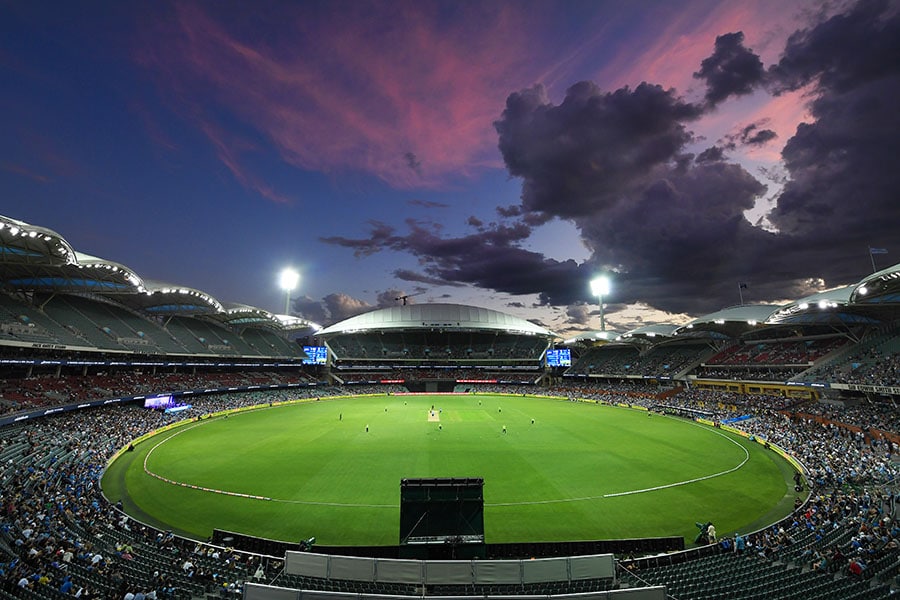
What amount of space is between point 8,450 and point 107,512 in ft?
51.2

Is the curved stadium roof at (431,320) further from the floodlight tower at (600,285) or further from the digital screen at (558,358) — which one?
the floodlight tower at (600,285)

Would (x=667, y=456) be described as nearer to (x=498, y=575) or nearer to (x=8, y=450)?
(x=498, y=575)

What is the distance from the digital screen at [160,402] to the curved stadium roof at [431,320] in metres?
44.3

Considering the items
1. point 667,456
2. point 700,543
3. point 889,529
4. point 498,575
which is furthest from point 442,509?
point 667,456

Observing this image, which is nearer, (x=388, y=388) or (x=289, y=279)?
(x=289, y=279)

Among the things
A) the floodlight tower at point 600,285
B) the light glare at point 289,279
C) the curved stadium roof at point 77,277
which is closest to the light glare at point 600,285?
the floodlight tower at point 600,285

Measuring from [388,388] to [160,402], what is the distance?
43.0m

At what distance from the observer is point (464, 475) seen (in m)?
24.9

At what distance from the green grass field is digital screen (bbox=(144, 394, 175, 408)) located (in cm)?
1253

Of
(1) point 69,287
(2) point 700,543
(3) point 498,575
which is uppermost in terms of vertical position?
(1) point 69,287

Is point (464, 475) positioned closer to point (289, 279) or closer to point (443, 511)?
point (443, 511)

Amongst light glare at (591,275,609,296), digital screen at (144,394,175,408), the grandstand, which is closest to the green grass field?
digital screen at (144,394,175,408)

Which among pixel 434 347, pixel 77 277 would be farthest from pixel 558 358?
pixel 77 277

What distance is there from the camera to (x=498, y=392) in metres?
83.0
